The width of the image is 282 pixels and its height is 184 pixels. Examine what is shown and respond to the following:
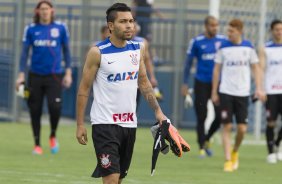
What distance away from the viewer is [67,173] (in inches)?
541

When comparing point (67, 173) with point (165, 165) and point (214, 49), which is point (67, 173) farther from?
point (214, 49)

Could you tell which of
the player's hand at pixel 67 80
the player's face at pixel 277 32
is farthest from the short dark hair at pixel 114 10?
the player's face at pixel 277 32

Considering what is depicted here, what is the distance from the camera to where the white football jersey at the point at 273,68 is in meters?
16.8

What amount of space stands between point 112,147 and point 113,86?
57 centimetres

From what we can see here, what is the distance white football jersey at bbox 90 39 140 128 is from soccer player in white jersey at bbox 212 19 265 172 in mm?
5692

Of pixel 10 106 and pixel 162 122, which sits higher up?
pixel 162 122

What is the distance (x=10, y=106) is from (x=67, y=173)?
10.5m

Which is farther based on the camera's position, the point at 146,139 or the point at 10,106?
the point at 10,106

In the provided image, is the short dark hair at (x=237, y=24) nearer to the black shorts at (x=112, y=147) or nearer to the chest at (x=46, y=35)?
the chest at (x=46, y=35)

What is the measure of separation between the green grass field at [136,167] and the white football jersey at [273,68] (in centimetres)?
119

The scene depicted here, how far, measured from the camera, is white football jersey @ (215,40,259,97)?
15555mm

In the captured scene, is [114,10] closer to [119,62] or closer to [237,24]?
[119,62]

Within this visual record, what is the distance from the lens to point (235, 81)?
51.1 feet

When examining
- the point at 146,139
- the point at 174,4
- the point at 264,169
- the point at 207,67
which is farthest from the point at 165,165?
the point at 174,4
